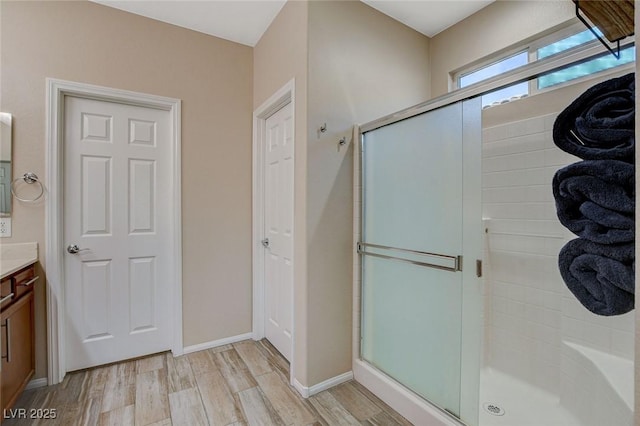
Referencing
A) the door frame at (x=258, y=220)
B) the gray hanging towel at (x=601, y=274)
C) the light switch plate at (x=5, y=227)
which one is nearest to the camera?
the gray hanging towel at (x=601, y=274)

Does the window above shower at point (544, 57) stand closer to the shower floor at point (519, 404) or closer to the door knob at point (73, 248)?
the shower floor at point (519, 404)

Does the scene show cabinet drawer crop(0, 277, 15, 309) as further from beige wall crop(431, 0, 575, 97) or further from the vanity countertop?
beige wall crop(431, 0, 575, 97)

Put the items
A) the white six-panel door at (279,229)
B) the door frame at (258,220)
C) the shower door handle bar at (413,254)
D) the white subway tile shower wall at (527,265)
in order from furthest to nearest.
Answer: the door frame at (258,220)
the white six-panel door at (279,229)
the white subway tile shower wall at (527,265)
the shower door handle bar at (413,254)

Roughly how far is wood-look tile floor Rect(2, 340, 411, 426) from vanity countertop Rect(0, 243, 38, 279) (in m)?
0.84

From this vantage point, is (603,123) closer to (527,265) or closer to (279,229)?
(527,265)

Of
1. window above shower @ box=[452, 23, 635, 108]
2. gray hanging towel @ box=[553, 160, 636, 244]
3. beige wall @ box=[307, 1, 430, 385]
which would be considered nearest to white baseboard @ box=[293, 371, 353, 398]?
beige wall @ box=[307, 1, 430, 385]

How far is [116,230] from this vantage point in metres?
2.31

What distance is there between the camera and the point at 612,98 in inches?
29.2

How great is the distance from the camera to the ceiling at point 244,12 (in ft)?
7.22

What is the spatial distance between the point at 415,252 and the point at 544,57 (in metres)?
1.52

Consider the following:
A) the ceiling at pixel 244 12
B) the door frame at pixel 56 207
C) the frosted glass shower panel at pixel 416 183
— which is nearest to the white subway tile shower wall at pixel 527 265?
the frosted glass shower panel at pixel 416 183

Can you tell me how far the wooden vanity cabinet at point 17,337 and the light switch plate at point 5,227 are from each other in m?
0.25

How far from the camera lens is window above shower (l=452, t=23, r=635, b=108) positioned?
119cm

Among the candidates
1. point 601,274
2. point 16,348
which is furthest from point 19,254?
point 601,274
